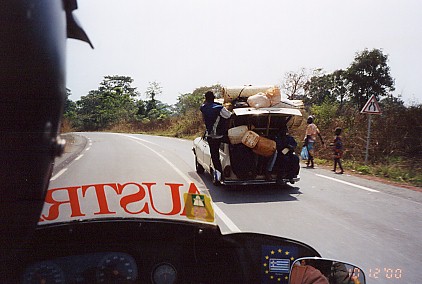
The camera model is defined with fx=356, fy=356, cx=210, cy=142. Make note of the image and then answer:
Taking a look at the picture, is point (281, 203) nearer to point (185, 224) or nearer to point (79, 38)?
point (185, 224)

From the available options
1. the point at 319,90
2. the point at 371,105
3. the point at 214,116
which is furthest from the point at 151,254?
the point at 371,105

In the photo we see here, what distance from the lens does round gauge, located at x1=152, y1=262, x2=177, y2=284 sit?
146 centimetres

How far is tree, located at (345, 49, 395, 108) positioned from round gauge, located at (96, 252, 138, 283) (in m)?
1.55

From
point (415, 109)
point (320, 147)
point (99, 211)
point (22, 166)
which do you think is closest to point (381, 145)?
point (415, 109)

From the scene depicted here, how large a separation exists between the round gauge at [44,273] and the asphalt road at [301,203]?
0.35 metres

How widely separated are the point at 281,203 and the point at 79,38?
433 cm

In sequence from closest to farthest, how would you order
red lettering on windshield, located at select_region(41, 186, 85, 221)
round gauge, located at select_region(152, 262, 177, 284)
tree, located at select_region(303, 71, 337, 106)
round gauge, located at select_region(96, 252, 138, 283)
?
red lettering on windshield, located at select_region(41, 186, 85, 221) → round gauge, located at select_region(96, 252, 138, 283) → round gauge, located at select_region(152, 262, 177, 284) → tree, located at select_region(303, 71, 337, 106)

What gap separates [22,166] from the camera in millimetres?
843

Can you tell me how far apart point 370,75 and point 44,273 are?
192 centimetres

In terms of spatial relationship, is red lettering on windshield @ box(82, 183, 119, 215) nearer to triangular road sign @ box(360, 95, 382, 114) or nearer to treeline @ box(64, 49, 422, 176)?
treeline @ box(64, 49, 422, 176)

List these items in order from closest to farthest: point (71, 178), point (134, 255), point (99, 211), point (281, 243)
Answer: point (71, 178), point (99, 211), point (134, 255), point (281, 243)

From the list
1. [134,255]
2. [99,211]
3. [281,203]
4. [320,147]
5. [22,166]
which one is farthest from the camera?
[320,147]

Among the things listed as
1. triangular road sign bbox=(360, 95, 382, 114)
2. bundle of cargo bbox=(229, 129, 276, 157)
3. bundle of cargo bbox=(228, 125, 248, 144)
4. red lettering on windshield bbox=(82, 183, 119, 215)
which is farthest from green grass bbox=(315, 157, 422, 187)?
red lettering on windshield bbox=(82, 183, 119, 215)

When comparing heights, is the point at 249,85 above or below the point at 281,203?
above
